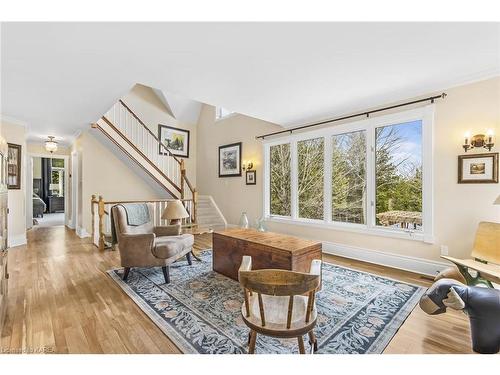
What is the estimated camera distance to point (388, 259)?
12.0 feet

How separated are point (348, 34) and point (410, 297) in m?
2.69

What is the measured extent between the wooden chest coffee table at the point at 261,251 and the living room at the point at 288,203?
3 centimetres

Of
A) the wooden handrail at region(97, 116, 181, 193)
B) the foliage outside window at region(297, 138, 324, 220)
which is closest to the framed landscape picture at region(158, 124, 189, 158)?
the wooden handrail at region(97, 116, 181, 193)

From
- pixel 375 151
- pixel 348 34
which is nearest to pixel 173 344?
pixel 348 34

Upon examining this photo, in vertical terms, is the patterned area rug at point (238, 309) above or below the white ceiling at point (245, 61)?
below

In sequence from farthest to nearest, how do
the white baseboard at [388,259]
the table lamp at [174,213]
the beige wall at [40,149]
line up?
the beige wall at [40,149] < the table lamp at [174,213] < the white baseboard at [388,259]

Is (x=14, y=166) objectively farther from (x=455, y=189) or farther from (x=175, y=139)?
(x=455, y=189)

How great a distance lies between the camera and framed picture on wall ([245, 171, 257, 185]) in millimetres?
5734

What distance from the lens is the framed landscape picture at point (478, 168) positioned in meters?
2.82

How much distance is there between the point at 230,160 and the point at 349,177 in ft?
10.4

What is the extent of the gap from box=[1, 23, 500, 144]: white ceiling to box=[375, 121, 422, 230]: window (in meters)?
0.54

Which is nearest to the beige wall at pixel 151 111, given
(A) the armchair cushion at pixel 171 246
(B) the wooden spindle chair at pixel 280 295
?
(A) the armchair cushion at pixel 171 246

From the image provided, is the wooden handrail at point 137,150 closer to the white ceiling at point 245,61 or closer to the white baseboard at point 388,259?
the white ceiling at point 245,61

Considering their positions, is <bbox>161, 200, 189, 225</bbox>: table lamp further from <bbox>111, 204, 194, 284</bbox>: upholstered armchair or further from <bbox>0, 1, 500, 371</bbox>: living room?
<bbox>111, 204, 194, 284</bbox>: upholstered armchair
